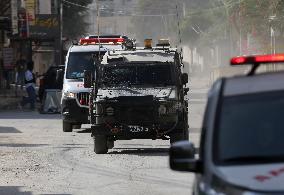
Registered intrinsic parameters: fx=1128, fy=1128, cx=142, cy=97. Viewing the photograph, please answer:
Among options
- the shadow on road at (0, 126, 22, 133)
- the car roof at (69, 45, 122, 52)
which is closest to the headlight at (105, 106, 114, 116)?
the car roof at (69, 45, 122, 52)

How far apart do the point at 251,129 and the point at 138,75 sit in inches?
586

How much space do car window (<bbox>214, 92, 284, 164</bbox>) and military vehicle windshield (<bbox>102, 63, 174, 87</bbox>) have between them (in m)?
14.4

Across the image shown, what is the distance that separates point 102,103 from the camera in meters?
21.4

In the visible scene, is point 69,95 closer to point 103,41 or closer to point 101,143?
point 103,41

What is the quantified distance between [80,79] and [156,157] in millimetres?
8700

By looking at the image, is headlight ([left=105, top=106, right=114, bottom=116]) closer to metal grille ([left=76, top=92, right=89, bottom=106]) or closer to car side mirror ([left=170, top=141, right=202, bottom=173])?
metal grille ([left=76, top=92, right=89, bottom=106])

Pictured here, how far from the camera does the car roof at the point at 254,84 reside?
7906 millimetres

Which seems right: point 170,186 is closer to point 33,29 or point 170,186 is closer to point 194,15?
point 33,29

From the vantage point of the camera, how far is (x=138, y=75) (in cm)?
2258

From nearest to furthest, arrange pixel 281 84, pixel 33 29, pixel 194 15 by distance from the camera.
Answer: pixel 281 84
pixel 33 29
pixel 194 15

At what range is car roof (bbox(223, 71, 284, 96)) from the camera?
311 inches

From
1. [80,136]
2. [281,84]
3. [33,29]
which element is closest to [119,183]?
[281,84]

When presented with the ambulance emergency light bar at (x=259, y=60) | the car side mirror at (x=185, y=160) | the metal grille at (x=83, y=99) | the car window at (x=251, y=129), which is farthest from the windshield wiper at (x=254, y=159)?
the metal grille at (x=83, y=99)

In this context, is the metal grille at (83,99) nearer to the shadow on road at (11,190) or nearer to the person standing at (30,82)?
the shadow on road at (11,190)
